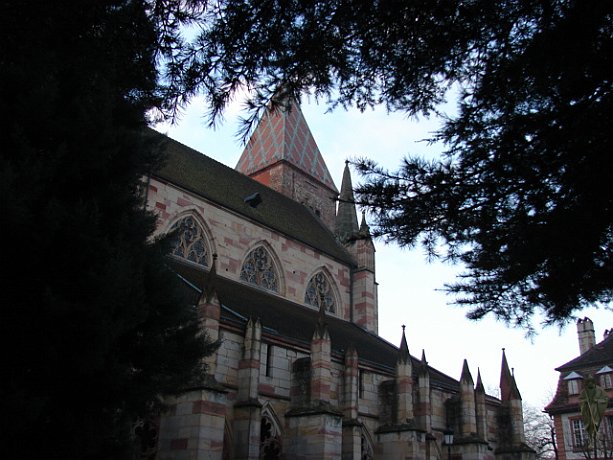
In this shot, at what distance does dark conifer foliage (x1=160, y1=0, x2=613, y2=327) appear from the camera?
574 cm

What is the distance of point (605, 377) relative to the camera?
3328 cm

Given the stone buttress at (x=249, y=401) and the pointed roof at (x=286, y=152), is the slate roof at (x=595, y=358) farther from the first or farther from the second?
the stone buttress at (x=249, y=401)

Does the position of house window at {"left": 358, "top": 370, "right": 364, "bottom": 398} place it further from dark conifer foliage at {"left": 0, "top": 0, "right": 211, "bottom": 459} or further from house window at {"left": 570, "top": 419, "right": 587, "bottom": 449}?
house window at {"left": 570, "top": 419, "right": 587, "bottom": 449}

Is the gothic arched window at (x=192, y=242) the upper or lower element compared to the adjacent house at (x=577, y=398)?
upper

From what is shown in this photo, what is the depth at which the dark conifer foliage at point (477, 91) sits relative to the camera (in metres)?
5.74

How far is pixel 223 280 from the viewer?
21.1 m

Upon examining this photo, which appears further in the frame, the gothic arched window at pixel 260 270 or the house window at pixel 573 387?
the house window at pixel 573 387

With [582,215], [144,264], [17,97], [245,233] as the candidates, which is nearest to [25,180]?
[17,97]

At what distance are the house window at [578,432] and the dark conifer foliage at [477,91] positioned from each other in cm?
2967

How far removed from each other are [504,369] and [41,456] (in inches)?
868

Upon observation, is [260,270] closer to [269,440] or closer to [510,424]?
[269,440]

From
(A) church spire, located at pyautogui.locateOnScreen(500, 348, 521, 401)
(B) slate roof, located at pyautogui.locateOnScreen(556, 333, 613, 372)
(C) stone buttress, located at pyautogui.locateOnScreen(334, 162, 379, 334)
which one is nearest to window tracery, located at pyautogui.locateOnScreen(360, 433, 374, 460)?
(C) stone buttress, located at pyautogui.locateOnScreen(334, 162, 379, 334)

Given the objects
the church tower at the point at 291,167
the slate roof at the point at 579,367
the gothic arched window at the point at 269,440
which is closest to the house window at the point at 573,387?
the slate roof at the point at 579,367

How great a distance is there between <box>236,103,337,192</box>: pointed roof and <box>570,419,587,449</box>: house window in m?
17.2
